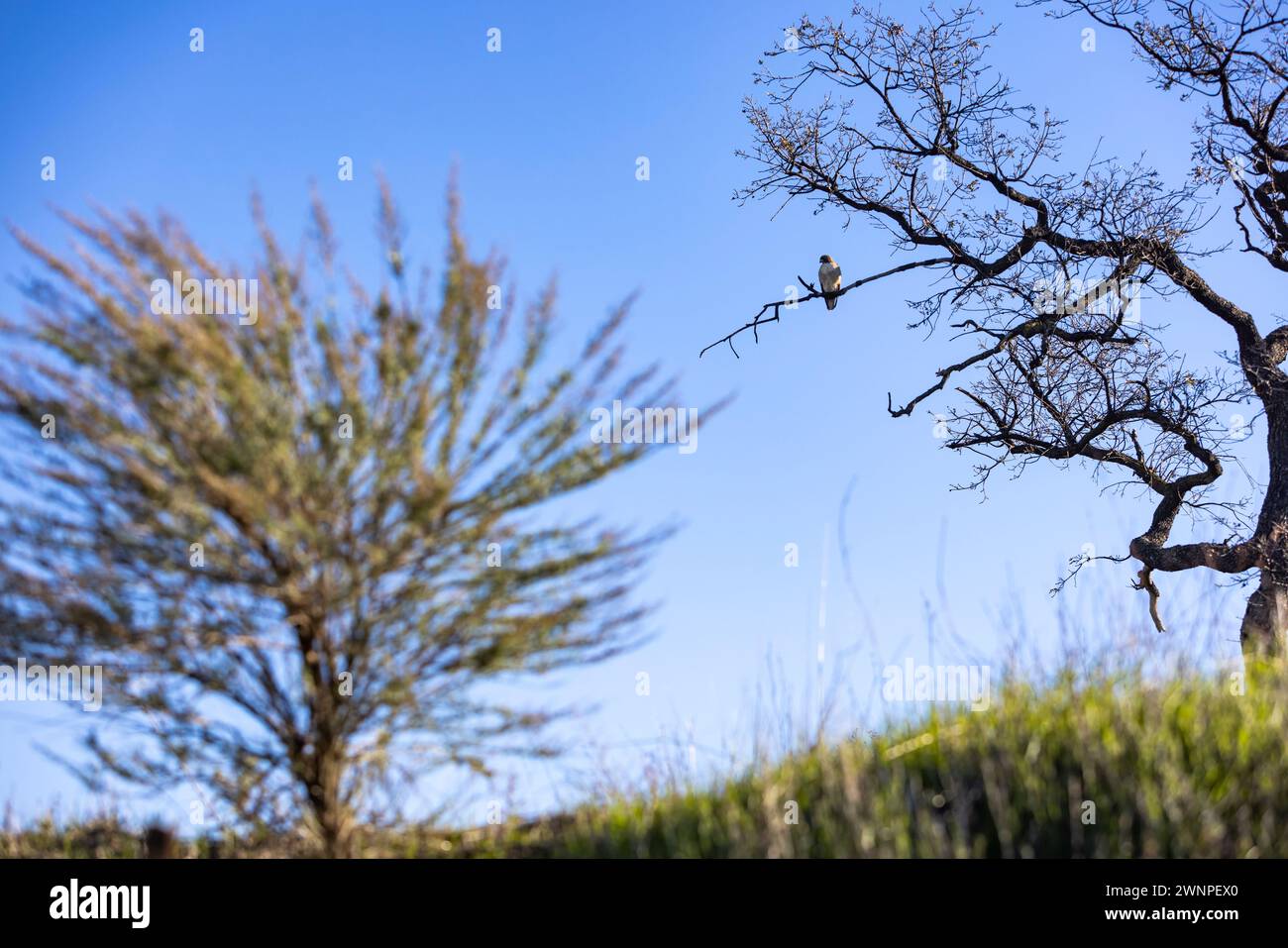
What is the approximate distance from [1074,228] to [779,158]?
2862 mm

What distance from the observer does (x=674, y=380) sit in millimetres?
5598

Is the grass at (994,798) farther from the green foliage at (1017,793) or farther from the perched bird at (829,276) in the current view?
the perched bird at (829,276)

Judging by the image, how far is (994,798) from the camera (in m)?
4.59

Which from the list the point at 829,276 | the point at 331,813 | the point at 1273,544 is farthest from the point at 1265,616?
the point at 331,813

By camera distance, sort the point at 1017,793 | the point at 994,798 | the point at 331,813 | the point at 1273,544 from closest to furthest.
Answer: the point at 994,798, the point at 1017,793, the point at 331,813, the point at 1273,544

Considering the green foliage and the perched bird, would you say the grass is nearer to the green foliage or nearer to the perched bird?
the green foliage

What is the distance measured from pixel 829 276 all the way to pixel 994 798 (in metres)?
5.65

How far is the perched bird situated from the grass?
180 inches

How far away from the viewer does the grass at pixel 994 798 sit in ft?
14.7

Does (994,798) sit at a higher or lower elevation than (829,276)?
lower

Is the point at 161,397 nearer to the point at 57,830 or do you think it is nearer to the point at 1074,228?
the point at 57,830

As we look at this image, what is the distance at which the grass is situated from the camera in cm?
447

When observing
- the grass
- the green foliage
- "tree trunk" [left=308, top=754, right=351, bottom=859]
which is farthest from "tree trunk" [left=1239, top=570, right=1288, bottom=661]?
"tree trunk" [left=308, top=754, right=351, bottom=859]

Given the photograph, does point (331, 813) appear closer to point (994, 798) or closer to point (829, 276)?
point (994, 798)
